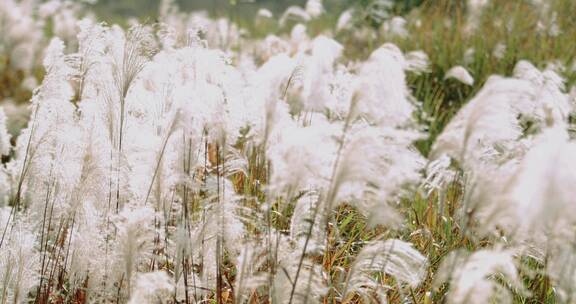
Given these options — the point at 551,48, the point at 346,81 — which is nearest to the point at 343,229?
the point at 346,81

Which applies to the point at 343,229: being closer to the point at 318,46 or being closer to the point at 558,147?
the point at 318,46

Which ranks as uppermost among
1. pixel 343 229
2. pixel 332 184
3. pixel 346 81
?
pixel 346 81

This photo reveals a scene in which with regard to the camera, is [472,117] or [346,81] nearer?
[472,117]

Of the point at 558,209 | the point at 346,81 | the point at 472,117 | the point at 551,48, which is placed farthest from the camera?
the point at 551,48

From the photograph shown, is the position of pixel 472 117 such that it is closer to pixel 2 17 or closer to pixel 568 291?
pixel 568 291

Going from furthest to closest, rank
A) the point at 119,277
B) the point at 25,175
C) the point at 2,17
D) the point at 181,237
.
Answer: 1. the point at 2,17
2. the point at 25,175
3. the point at 119,277
4. the point at 181,237

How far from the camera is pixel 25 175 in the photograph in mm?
2418

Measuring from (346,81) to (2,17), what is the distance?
6.26m

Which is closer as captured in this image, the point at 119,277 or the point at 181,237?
the point at 181,237

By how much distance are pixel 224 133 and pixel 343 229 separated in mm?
1156

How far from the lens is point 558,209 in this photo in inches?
45.2

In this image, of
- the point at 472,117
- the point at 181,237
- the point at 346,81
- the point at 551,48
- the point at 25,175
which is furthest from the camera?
the point at 551,48

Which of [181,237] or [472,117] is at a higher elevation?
[472,117]

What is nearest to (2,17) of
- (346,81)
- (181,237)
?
(346,81)
